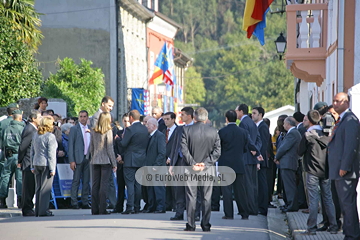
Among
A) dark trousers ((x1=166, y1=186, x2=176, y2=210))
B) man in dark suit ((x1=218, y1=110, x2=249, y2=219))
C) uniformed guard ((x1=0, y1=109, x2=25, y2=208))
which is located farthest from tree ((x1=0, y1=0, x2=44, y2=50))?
man in dark suit ((x1=218, y1=110, x2=249, y2=219))

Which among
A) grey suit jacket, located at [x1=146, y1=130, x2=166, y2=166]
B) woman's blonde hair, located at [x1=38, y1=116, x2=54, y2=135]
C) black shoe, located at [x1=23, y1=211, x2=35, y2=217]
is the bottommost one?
black shoe, located at [x1=23, y1=211, x2=35, y2=217]

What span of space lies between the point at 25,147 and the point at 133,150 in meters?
2.03

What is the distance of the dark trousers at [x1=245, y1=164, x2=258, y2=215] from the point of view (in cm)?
1323

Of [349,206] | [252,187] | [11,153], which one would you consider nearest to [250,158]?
[252,187]

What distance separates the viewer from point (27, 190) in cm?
1342

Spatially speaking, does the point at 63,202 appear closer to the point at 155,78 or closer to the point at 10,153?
the point at 10,153

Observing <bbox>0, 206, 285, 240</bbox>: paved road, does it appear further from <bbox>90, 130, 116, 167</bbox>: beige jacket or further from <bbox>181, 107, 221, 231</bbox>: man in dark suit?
<bbox>90, 130, 116, 167</bbox>: beige jacket

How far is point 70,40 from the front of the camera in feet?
126

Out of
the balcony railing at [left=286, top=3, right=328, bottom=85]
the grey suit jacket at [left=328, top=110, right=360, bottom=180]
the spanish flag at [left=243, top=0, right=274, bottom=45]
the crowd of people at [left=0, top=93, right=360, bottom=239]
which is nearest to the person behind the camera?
the grey suit jacket at [left=328, top=110, right=360, bottom=180]

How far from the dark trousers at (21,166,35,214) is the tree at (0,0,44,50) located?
13.5 meters

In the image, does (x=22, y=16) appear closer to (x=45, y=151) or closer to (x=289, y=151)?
(x=45, y=151)

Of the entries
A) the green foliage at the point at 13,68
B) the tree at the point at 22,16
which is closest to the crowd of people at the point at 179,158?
the green foliage at the point at 13,68

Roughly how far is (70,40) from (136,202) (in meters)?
25.9

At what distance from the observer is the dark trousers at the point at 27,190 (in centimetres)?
1329
